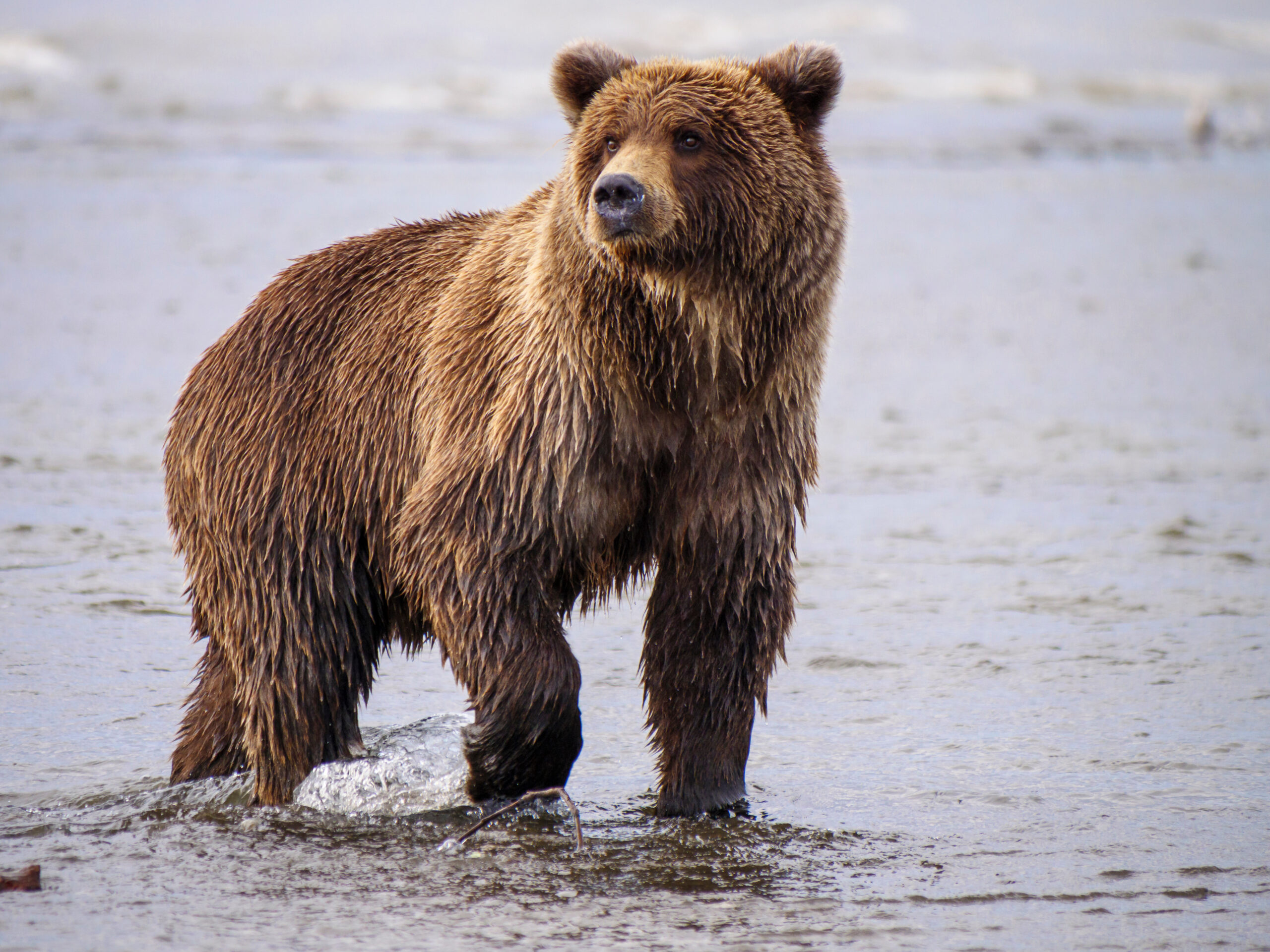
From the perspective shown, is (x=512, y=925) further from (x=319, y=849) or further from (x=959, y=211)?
(x=959, y=211)

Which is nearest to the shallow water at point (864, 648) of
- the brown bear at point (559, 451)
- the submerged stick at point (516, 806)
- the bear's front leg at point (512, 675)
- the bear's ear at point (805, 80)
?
the submerged stick at point (516, 806)

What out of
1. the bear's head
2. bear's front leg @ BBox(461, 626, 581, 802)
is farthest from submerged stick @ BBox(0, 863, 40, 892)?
the bear's head

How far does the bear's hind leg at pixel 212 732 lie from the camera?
4.99 meters

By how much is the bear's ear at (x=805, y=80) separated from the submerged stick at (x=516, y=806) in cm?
195

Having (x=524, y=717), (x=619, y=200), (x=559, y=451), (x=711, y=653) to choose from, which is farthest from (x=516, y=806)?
(x=619, y=200)

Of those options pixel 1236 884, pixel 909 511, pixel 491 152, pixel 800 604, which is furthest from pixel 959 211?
pixel 1236 884

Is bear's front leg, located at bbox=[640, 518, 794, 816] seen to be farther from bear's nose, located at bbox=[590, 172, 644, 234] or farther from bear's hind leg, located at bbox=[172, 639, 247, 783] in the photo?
bear's hind leg, located at bbox=[172, 639, 247, 783]

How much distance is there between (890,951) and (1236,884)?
3.47ft

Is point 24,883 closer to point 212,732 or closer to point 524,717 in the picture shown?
point 212,732

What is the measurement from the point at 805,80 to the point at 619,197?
791 millimetres

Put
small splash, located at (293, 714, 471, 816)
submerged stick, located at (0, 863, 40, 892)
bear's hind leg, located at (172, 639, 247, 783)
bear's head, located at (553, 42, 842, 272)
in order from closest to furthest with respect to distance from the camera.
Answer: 1. submerged stick, located at (0, 863, 40, 892)
2. bear's head, located at (553, 42, 842, 272)
3. small splash, located at (293, 714, 471, 816)
4. bear's hind leg, located at (172, 639, 247, 783)

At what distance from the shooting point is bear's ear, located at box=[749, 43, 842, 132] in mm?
4449

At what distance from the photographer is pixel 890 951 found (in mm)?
3686

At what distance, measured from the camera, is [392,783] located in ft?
15.7
